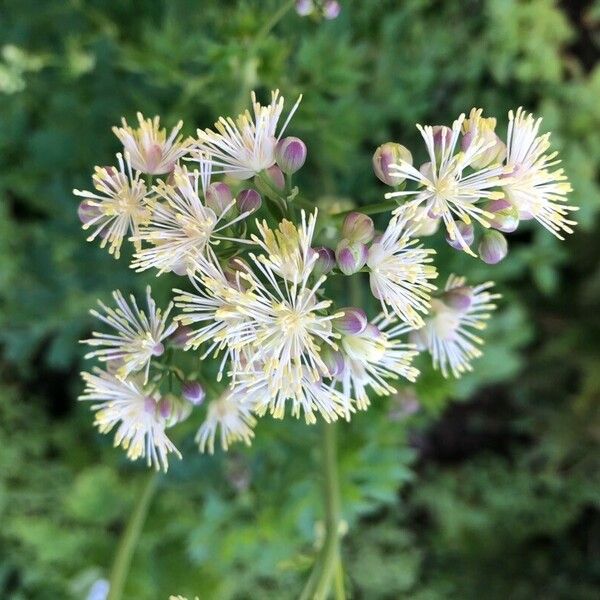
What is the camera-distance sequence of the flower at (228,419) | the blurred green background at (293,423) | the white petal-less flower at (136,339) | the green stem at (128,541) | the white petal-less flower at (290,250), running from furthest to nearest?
1. the blurred green background at (293,423)
2. the green stem at (128,541)
3. the flower at (228,419)
4. the white petal-less flower at (136,339)
5. the white petal-less flower at (290,250)

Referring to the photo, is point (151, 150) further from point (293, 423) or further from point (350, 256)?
point (293, 423)

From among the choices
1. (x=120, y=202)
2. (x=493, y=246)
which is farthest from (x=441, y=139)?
(x=120, y=202)

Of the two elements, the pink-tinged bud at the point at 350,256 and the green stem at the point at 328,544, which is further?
the green stem at the point at 328,544

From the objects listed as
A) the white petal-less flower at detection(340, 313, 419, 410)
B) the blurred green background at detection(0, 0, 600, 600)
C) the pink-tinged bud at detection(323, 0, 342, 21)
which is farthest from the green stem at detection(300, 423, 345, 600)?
the pink-tinged bud at detection(323, 0, 342, 21)

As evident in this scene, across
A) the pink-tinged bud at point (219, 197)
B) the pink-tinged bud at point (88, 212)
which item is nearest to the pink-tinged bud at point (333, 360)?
the pink-tinged bud at point (219, 197)

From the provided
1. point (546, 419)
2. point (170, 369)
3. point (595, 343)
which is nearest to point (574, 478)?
point (546, 419)

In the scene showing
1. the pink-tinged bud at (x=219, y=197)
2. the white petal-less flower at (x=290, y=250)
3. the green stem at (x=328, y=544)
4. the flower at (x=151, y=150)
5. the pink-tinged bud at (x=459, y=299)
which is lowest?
the green stem at (x=328, y=544)

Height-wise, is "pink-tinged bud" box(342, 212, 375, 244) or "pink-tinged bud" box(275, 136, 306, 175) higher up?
"pink-tinged bud" box(275, 136, 306, 175)

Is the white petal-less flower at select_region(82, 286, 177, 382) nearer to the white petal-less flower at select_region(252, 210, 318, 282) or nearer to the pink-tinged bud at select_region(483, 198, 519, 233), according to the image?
the white petal-less flower at select_region(252, 210, 318, 282)

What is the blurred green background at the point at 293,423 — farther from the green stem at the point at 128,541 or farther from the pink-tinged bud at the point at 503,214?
the pink-tinged bud at the point at 503,214
